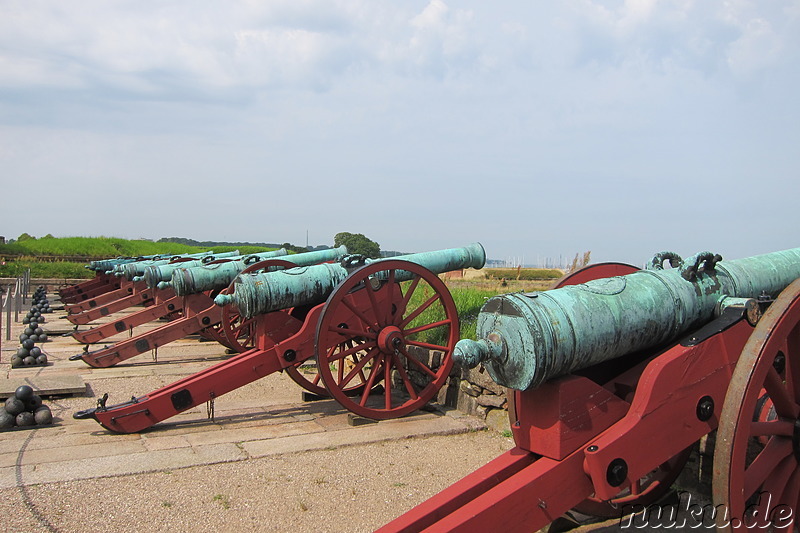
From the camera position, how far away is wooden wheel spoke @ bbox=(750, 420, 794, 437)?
2807 mm

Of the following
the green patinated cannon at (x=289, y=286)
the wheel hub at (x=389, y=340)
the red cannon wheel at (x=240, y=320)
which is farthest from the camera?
the red cannon wheel at (x=240, y=320)

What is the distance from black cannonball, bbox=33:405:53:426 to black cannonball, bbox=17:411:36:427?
3 cm

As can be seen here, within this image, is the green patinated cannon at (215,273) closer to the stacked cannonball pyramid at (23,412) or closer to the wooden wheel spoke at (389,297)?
the wooden wheel spoke at (389,297)

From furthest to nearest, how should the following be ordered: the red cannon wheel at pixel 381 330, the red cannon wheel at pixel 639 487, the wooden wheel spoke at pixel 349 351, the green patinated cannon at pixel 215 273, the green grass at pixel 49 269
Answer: the green grass at pixel 49 269, the green patinated cannon at pixel 215 273, the wooden wheel spoke at pixel 349 351, the red cannon wheel at pixel 381 330, the red cannon wheel at pixel 639 487

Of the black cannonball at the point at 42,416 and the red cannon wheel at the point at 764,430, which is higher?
the red cannon wheel at the point at 764,430

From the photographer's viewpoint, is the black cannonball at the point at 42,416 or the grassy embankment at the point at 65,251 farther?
the grassy embankment at the point at 65,251

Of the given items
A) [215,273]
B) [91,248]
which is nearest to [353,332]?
[215,273]

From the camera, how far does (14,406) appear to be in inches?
231

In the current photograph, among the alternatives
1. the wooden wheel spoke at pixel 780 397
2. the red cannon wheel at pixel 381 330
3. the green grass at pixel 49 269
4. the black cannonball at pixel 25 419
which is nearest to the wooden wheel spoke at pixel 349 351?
the red cannon wheel at pixel 381 330

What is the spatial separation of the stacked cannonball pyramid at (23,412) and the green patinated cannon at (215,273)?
3.81m

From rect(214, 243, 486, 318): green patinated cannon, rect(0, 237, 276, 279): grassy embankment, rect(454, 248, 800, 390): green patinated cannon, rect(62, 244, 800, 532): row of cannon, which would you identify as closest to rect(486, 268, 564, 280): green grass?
rect(214, 243, 486, 318): green patinated cannon

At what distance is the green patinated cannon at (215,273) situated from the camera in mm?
9477

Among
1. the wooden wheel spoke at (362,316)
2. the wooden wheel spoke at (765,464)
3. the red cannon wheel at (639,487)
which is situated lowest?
the red cannon wheel at (639,487)

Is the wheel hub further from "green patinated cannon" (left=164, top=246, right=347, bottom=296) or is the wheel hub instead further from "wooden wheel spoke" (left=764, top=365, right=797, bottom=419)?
"wooden wheel spoke" (left=764, top=365, right=797, bottom=419)
